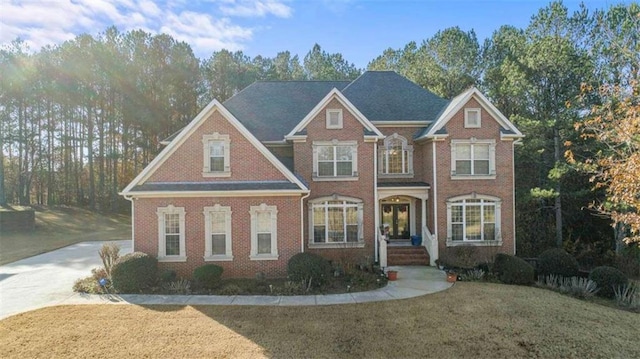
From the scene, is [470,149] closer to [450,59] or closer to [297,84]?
[297,84]

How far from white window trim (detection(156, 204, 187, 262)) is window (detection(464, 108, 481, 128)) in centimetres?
1496

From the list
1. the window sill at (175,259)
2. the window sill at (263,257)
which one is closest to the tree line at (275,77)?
the window sill at (263,257)

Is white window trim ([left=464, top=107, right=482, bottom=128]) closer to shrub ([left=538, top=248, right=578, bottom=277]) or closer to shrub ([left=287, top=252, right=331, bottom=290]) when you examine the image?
shrub ([left=538, top=248, right=578, bottom=277])

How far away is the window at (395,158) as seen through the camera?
19984 mm

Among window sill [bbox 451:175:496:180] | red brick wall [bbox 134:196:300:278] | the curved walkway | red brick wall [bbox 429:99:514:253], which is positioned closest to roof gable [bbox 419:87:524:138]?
red brick wall [bbox 429:99:514:253]

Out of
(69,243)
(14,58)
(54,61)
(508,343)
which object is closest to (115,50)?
(54,61)

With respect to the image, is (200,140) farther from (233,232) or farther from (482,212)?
(482,212)

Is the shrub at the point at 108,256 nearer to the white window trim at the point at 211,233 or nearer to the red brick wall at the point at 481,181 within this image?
the white window trim at the point at 211,233

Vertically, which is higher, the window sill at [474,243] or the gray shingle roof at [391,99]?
the gray shingle roof at [391,99]

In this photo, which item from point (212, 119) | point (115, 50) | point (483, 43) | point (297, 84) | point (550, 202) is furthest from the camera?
point (115, 50)

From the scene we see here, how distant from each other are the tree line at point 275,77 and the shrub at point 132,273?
22.1m

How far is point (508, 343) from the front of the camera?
8.90 metres

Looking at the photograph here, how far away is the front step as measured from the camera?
1794 centimetres

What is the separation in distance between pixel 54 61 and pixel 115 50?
6.13 m
